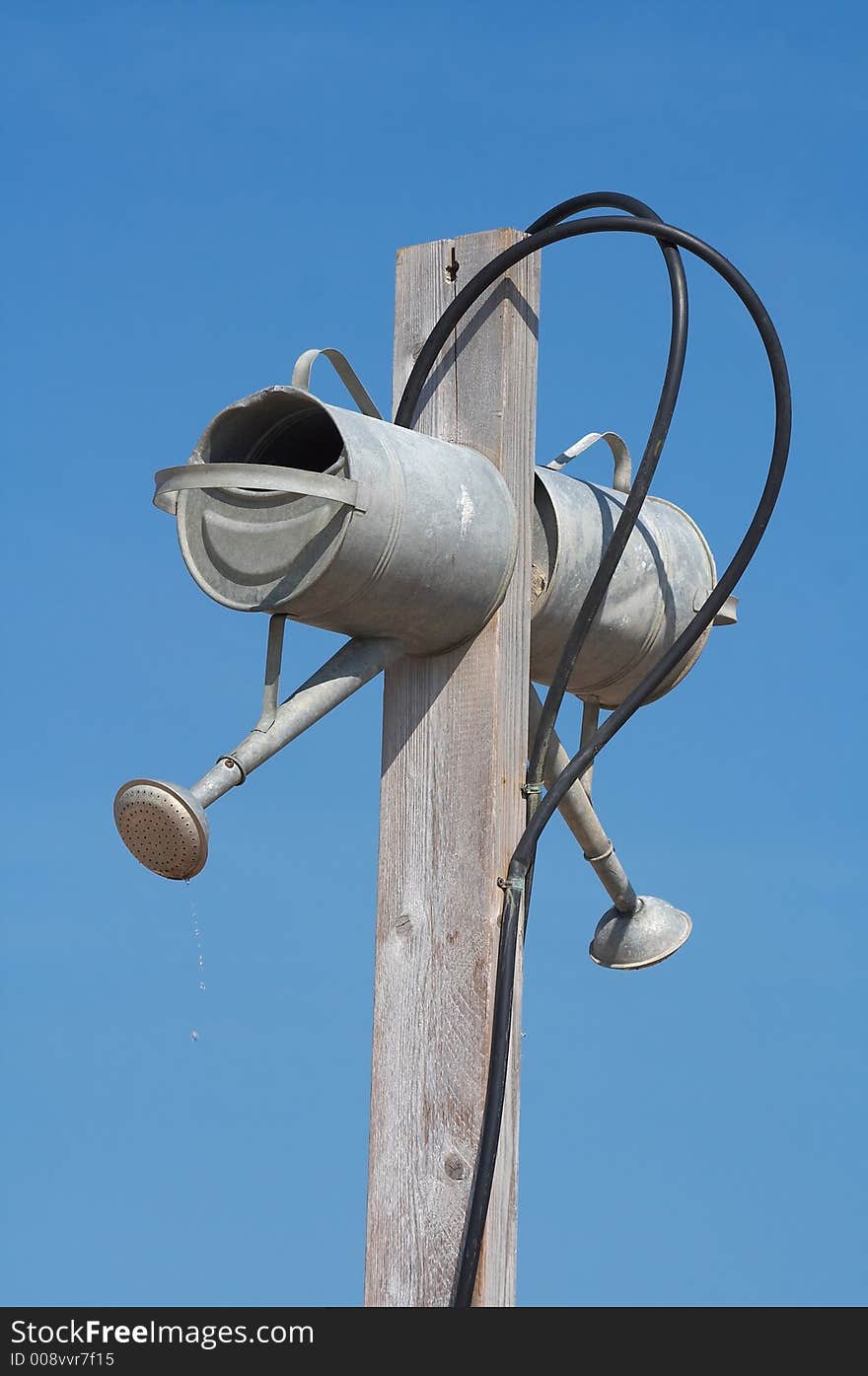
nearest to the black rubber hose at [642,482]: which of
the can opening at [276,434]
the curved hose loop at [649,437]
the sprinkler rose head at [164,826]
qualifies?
the curved hose loop at [649,437]

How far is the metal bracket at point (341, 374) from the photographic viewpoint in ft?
9.56

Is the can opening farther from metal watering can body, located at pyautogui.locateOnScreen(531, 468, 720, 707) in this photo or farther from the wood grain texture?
metal watering can body, located at pyautogui.locateOnScreen(531, 468, 720, 707)

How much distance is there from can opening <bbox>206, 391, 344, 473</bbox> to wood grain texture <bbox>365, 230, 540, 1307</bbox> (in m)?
0.21

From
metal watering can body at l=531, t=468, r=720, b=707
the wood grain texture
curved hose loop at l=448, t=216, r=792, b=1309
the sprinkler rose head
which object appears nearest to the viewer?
→ the sprinkler rose head

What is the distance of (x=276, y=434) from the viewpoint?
118 inches

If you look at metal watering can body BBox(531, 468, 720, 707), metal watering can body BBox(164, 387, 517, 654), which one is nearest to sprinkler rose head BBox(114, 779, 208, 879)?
metal watering can body BBox(164, 387, 517, 654)

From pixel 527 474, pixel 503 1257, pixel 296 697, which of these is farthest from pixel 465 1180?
pixel 527 474

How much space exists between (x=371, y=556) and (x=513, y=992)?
2.24ft

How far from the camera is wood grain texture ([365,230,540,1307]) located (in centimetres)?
288

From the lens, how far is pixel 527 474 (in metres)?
3.12

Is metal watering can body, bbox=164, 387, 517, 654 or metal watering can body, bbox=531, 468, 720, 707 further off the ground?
metal watering can body, bbox=531, 468, 720, 707

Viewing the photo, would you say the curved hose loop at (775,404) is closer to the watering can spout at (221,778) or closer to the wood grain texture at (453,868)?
the wood grain texture at (453,868)
